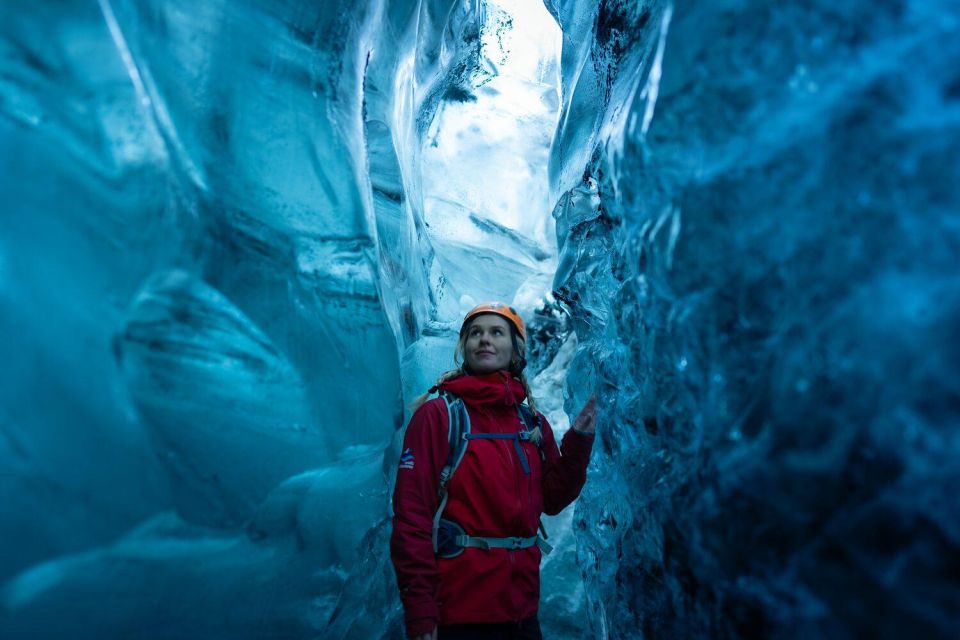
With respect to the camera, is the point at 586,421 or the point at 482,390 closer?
the point at 482,390

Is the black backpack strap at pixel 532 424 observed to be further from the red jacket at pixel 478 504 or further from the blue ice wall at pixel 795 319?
the blue ice wall at pixel 795 319

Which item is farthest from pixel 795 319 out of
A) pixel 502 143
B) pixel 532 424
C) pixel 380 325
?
pixel 502 143

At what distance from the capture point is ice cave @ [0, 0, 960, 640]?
121cm

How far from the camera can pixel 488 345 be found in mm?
2432

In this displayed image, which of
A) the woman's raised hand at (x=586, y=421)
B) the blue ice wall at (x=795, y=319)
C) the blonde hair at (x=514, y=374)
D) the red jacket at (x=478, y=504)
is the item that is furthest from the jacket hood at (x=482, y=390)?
the blue ice wall at (x=795, y=319)

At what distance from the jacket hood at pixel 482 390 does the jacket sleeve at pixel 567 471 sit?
0.24m

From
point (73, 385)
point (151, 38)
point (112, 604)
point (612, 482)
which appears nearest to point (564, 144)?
point (612, 482)

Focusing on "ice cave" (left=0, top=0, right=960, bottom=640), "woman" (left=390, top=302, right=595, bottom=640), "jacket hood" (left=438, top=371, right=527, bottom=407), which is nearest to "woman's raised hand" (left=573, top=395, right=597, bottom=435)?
"woman" (left=390, top=302, right=595, bottom=640)

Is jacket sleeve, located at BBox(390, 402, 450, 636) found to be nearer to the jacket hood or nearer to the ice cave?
the jacket hood

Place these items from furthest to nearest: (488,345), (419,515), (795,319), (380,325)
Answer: (380,325) → (488,345) → (419,515) → (795,319)

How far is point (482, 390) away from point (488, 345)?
0.94 ft

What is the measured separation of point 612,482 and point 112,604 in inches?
67.7

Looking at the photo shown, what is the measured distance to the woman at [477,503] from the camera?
1880mm

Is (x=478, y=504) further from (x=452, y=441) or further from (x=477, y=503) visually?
(x=452, y=441)
